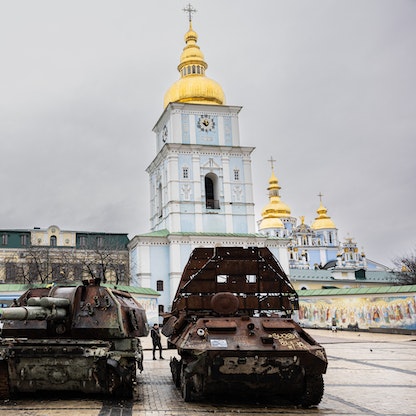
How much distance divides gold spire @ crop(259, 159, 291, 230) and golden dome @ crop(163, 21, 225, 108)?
106ft

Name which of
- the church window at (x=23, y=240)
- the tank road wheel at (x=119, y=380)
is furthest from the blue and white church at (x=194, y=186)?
the tank road wheel at (x=119, y=380)

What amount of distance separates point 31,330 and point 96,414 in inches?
87.6

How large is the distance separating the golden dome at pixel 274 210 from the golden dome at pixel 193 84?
34739mm

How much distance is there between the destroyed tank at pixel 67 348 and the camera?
29.5ft

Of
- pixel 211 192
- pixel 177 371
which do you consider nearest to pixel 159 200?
pixel 211 192

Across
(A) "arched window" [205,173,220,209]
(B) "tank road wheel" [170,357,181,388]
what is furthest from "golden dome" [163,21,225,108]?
(B) "tank road wheel" [170,357,181,388]

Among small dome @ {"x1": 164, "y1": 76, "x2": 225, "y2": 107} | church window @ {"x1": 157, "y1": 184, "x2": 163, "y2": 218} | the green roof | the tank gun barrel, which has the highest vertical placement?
small dome @ {"x1": 164, "y1": 76, "x2": 225, "y2": 107}

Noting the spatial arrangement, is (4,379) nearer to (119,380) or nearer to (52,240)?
(119,380)

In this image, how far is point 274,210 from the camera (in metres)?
82.2

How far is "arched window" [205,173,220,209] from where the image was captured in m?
45.7

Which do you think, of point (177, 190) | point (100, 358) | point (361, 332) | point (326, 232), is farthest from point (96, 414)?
point (326, 232)

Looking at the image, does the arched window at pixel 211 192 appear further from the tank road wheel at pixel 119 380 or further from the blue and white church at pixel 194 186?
the tank road wheel at pixel 119 380

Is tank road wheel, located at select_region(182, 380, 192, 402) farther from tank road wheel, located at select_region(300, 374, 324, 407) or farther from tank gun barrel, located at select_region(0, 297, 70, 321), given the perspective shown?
tank gun barrel, located at select_region(0, 297, 70, 321)

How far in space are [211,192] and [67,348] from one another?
37973 millimetres
